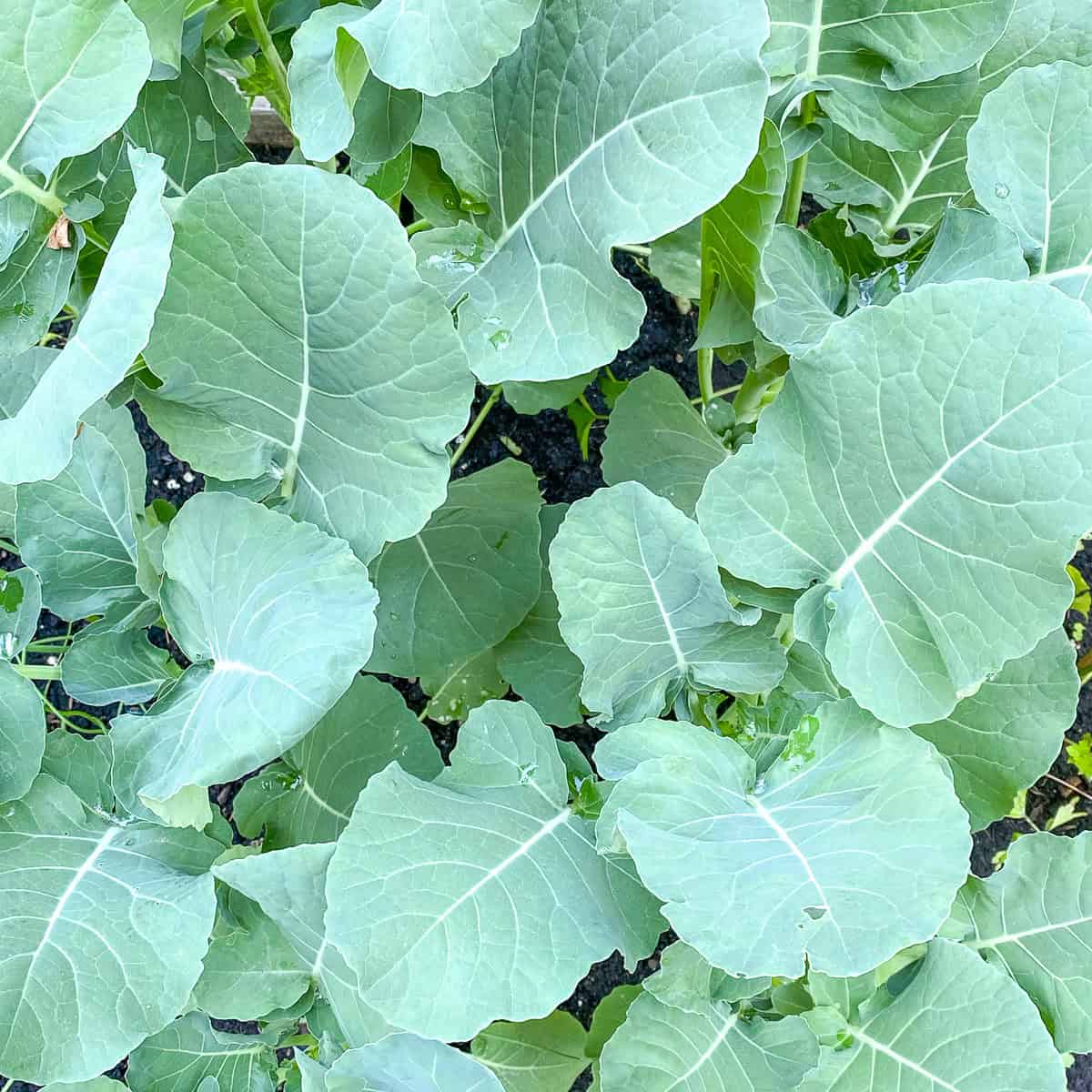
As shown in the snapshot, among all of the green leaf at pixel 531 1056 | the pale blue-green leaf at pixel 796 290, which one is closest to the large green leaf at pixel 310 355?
the pale blue-green leaf at pixel 796 290

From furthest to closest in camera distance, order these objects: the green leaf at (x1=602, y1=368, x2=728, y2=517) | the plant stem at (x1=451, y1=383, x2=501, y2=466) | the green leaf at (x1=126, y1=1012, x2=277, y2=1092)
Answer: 1. the plant stem at (x1=451, y1=383, x2=501, y2=466)
2. the green leaf at (x1=602, y1=368, x2=728, y2=517)
3. the green leaf at (x1=126, y1=1012, x2=277, y2=1092)

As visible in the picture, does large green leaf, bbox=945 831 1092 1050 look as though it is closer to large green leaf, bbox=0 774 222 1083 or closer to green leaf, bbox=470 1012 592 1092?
green leaf, bbox=470 1012 592 1092

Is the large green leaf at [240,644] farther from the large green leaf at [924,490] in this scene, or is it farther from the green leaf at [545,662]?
the green leaf at [545,662]

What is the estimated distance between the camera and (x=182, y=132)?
1.00 metres

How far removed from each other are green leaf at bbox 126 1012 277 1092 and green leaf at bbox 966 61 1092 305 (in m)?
1.08

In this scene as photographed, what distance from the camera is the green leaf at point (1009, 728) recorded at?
1071 millimetres

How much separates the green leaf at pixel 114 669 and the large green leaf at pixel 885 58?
0.84 m

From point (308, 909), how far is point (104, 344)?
0.50 meters

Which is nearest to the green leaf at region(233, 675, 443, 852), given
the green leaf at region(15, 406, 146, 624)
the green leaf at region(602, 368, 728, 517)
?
the green leaf at region(15, 406, 146, 624)

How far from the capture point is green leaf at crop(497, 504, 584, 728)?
49.4 inches

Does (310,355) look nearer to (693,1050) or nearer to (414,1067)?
(414,1067)

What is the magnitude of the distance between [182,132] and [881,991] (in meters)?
1.08

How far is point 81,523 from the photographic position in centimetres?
99

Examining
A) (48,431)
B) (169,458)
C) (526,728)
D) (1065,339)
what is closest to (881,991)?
(526,728)
